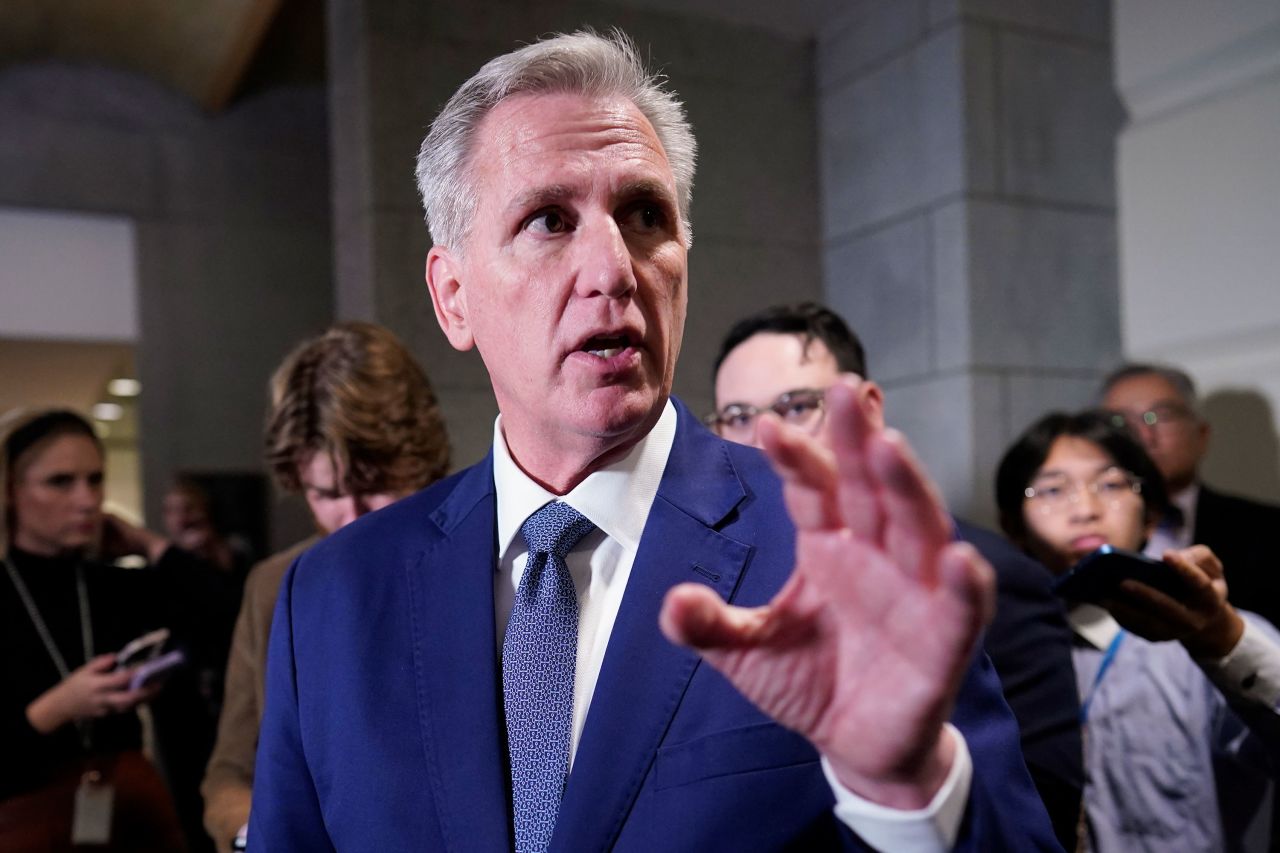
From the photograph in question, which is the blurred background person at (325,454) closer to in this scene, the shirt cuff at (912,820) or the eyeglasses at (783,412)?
the eyeglasses at (783,412)

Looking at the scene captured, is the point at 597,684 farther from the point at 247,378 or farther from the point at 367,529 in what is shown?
the point at 247,378

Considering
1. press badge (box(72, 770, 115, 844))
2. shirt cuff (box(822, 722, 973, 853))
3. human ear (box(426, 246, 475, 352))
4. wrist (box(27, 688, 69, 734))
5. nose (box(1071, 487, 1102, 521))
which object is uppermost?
human ear (box(426, 246, 475, 352))

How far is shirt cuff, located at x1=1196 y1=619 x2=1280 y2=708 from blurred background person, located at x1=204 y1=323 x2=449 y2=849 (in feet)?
5.23

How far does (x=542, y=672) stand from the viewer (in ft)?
4.09

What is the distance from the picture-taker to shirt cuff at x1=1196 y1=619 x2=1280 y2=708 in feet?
6.16

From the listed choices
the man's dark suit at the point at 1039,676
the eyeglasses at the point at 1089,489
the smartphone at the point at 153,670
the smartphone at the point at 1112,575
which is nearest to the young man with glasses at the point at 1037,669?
the man's dark suit at the point at 1039,676

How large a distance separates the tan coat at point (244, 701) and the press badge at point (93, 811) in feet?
1.12

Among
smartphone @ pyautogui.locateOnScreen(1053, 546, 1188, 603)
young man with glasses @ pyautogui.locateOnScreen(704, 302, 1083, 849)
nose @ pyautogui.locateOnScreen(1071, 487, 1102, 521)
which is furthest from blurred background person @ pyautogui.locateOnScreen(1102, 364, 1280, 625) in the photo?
smartphone @ pyautogui.locateOnScreen(1053, 546, 1188, 603)

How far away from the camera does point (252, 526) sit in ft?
24.0

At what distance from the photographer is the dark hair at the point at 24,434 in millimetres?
2918

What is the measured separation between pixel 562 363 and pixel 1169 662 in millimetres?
1735

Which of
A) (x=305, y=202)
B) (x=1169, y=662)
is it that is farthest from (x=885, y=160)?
(x=305, y=202)

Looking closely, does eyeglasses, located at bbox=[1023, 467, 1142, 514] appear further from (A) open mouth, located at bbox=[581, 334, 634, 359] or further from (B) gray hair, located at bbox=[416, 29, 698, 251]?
(A) open mouth, located at bbox=[581, 334, 634, 359]

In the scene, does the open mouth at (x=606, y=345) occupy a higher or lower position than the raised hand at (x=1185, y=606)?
higher
